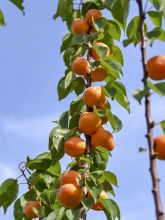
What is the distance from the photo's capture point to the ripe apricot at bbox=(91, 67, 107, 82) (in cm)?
311

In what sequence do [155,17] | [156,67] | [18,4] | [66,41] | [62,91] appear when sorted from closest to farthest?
[156,67], [155,17], [18,4], [62,91], [66,41]

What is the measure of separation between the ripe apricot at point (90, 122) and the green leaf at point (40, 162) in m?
0.65

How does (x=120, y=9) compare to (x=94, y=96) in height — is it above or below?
above

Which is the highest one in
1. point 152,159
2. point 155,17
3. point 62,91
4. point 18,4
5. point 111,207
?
point 18,4

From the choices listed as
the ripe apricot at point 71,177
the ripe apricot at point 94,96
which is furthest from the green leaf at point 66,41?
the ripe apricot at point 71,177

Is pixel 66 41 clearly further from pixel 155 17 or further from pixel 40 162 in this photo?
pixel 155 17

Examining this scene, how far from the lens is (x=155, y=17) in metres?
2.55

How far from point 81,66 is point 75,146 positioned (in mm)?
562

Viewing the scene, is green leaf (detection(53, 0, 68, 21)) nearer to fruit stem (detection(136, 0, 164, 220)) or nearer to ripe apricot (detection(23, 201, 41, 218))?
ripe apricot (detection(23, 201, 41, 218))

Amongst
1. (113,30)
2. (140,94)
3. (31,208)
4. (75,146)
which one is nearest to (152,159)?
(140,94)

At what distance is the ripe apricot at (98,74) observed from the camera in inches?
122

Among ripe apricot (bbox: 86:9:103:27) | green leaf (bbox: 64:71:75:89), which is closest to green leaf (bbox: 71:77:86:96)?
green leaf (bbox: 64:71:75:89)

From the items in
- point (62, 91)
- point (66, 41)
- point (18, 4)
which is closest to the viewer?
point (18, 4)

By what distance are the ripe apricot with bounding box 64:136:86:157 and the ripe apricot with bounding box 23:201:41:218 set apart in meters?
0.53
